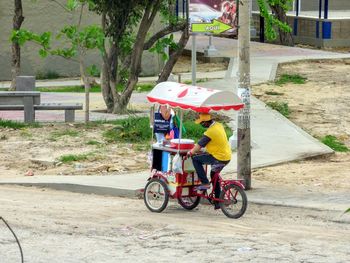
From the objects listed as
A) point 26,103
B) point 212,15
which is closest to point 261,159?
point 212,15

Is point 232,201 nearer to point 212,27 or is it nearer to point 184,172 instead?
point 184,172

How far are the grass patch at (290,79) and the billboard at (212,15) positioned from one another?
1170cm

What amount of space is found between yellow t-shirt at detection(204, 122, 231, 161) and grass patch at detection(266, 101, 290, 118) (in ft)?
33.8

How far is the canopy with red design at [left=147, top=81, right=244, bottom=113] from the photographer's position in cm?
1243

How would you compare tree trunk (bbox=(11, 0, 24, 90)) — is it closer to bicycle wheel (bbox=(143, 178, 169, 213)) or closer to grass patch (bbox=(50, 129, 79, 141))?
grass patch (bbox=(50, 129, 79, 141))

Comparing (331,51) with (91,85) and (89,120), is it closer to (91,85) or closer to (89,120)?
(91,85)

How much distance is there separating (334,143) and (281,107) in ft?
14.5

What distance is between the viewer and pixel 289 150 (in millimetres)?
Answer: 17578

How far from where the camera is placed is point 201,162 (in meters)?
12.4

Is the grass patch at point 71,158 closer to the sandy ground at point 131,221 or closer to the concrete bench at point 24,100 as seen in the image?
the sandy ground at point 131,221

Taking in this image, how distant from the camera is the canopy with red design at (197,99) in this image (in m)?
12.4

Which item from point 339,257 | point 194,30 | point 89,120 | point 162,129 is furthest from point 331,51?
point 339,257

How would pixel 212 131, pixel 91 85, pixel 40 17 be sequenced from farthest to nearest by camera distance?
pixel 40 17, pixel 91 85, pixel 212 131

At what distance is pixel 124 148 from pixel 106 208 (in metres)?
4.39
